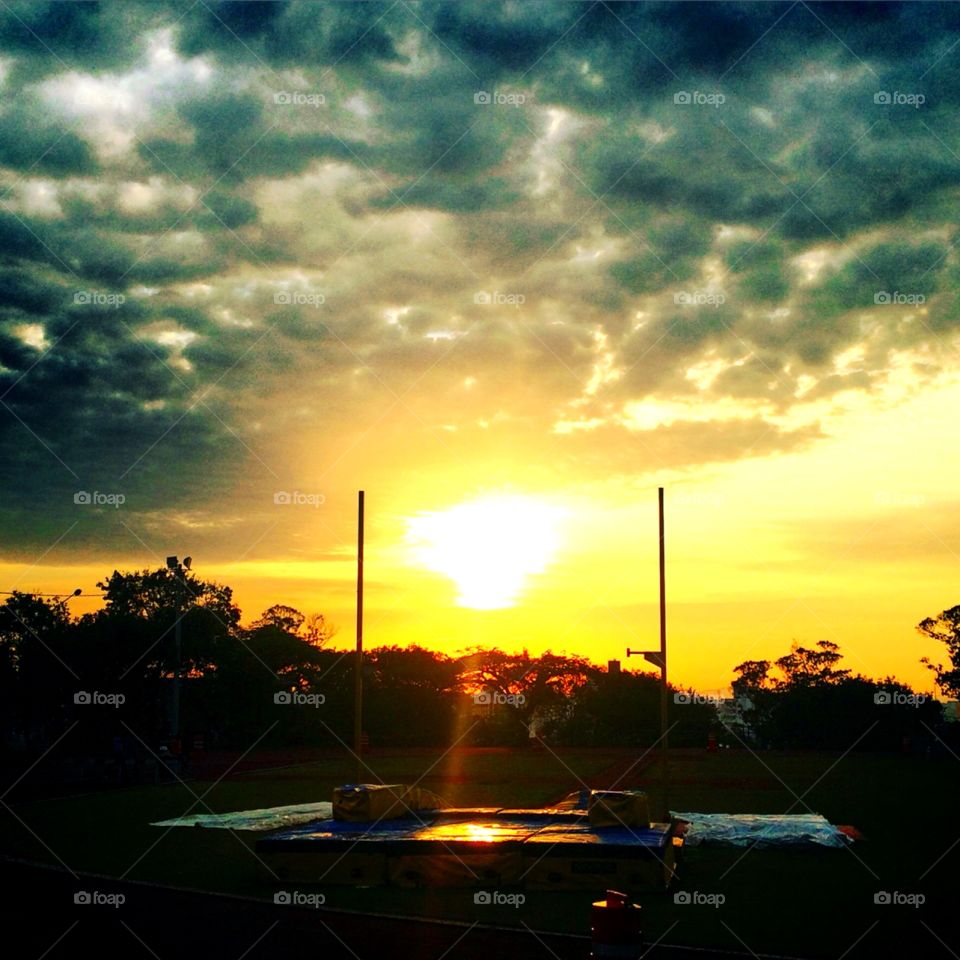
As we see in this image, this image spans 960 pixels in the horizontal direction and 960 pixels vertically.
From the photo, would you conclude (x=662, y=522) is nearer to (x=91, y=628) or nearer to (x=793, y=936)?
(x=793, y=936)

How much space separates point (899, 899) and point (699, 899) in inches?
106

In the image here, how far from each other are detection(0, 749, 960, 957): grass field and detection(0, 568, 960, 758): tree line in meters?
11.5

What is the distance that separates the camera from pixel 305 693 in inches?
2837

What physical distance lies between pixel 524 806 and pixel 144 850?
36.5 ft

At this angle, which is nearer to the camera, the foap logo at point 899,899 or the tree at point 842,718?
the foap logo at point 899,899

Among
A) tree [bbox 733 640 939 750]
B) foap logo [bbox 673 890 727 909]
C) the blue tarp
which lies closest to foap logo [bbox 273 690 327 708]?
the blue tarp

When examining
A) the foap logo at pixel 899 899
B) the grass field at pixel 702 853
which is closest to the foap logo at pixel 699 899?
the grass field at pixel 702 853

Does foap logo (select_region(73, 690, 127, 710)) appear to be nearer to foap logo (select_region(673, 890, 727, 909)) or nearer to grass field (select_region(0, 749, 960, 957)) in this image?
grass field (select_region(0, 749, 960, 957))

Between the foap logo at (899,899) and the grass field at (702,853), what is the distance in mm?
150

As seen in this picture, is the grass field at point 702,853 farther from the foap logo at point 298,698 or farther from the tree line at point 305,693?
the tree line at point 305,693

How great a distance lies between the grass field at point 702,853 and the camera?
12.5 metres

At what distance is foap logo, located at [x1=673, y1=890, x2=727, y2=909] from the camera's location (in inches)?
Result: 537

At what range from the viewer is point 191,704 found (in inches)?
2547

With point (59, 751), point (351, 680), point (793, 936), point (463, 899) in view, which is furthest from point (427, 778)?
point (351, 680)
